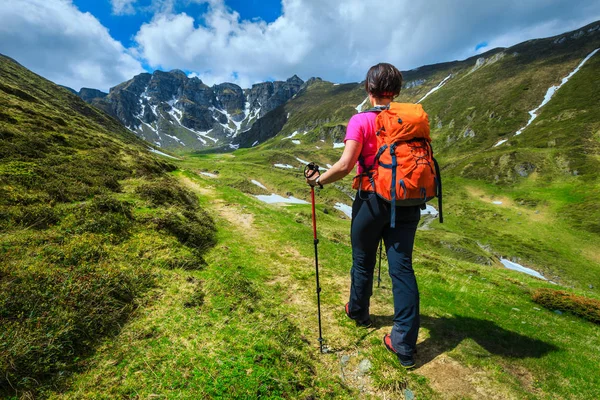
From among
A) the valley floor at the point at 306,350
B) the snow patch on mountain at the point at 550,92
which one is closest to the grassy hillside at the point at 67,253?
the valley floor at the point at 306,350

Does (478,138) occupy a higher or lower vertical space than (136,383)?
higher

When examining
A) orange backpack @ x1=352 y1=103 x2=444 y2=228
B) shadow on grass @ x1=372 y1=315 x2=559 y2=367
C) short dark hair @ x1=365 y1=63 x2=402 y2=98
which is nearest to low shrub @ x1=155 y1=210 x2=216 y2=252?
shadow on grass @ x1=372 y1=315 x2=559 y2=367

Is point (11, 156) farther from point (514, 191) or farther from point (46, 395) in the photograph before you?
point (514, 191)

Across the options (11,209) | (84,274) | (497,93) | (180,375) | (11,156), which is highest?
(497,93)

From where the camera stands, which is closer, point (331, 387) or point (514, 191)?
point (331, 387)

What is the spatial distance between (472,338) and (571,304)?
8116 mm

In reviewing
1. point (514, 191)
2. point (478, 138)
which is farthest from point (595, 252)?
point (478, 138)

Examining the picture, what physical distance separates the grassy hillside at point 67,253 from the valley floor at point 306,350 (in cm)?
44

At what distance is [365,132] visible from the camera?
479 cm

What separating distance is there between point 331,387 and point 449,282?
26.8ft

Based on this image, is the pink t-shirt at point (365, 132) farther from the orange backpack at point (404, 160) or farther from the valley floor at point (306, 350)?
the valley floor at point (306, 350)

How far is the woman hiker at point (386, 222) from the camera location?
15.4 feet

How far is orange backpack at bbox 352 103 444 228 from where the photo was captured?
4305 millimetres

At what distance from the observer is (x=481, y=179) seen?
11400cm
